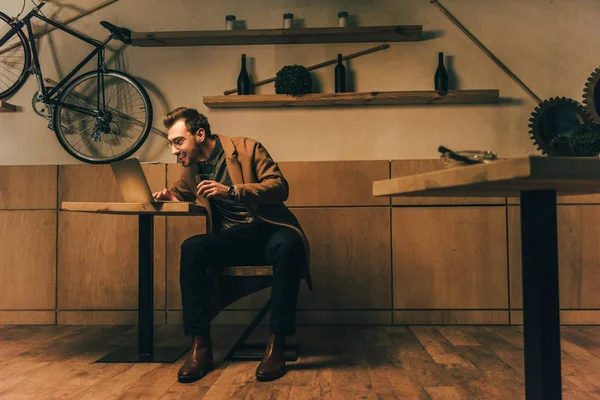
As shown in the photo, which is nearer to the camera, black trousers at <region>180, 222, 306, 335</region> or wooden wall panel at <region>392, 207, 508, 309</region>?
black trousers at <region>180, 222, 306, 335</region>

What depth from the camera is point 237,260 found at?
226cm

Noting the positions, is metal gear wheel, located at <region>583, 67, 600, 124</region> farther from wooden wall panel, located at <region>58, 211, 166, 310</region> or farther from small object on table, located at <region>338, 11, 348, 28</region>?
wooden wall panel, located at <region>58, 211, 166, 310</region>

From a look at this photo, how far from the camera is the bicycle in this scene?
3.34 m

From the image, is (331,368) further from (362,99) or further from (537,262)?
(362,99)

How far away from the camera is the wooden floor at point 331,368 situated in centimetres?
181

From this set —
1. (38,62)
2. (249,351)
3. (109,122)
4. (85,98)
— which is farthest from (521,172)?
(38,62)

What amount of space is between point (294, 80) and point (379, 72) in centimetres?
61

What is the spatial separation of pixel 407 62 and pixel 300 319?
1.83 meters

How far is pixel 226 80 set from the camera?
3432 mm

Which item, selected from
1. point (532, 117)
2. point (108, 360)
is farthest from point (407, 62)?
point (108, 360)

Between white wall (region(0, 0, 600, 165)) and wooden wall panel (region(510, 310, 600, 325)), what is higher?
white wall (region(0, 0, 600, 165))

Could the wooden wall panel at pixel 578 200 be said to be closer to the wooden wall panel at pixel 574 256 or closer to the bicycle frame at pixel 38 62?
the wooden wall panel at pixel 574 256

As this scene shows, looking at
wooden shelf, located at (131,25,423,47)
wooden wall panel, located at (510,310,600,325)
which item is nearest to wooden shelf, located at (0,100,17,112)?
wooden shelf, located at (131,25,423,47)

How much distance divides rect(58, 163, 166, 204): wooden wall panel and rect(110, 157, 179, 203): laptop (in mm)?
1030
